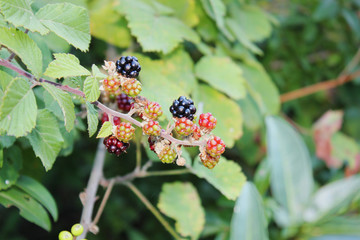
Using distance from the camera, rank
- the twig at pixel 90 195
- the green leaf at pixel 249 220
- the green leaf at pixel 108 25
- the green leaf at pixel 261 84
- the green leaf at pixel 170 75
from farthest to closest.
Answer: the green leaf at pixel 261 84
the green leaf at pixel 108 25
the green leaf at pixel 249 220
the green leaf at pixel 170 75
the twig at pixel 90 195

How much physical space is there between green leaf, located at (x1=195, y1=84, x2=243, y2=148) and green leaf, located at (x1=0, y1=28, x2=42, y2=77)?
2.27 feet

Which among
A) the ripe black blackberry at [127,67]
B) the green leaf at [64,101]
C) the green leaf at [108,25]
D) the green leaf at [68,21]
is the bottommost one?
the green leaf at [108,25]

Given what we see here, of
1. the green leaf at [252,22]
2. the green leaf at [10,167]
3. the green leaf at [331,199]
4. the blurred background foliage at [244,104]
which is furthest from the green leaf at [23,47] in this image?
the green leaf at [331,199]

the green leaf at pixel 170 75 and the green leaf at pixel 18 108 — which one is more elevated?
the green leaf at pixel 18 108

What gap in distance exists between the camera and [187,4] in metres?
1.57

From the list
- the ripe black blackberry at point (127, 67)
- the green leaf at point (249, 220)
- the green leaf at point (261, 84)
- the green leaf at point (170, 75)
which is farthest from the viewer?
the green leaf at point (261, 84)

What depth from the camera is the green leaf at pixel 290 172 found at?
1.94 m

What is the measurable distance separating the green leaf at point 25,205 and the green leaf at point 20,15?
627mm

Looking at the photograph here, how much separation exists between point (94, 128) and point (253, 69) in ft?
3.66

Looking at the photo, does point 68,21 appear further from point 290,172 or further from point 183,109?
point 290,172

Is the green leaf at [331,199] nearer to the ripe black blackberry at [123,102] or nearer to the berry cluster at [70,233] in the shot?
the ripe black blackberry at [123,102]

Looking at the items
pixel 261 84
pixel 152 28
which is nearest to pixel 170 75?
pixel 152 28

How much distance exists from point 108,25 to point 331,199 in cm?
160

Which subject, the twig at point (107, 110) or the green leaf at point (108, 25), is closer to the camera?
the twig at point (107, 110)
